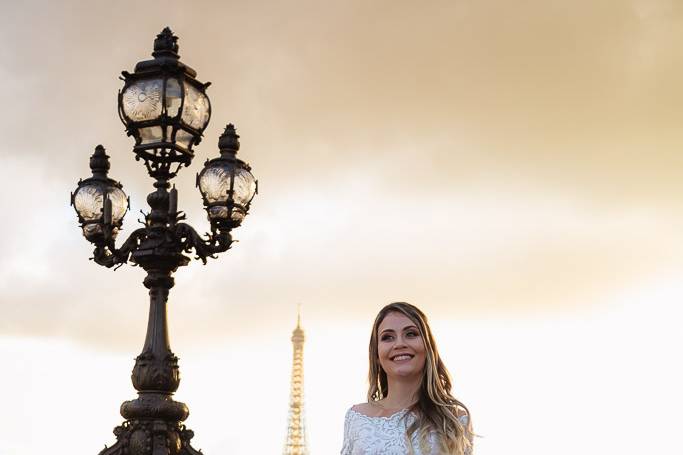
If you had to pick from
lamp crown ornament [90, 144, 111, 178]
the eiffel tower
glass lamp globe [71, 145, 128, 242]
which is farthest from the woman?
the eiffel tower

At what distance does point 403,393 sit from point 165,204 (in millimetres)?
6021

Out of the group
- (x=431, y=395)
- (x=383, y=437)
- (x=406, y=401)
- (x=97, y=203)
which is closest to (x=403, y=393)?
(x=406, y=401)

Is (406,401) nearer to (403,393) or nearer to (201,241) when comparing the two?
(403,393)

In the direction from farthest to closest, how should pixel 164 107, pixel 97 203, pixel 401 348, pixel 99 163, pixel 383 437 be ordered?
1. pixel 99 163
2. pixel 97 203
3. pixel 164 107
4. pixel 401 348
5. pixel 383 437

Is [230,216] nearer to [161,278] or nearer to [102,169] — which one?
[161,278]

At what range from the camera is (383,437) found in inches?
196

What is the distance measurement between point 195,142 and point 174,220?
0.82m

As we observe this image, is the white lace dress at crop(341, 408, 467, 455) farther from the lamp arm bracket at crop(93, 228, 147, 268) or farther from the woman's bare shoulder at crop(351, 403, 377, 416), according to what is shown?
the lamp arm bracket at crop(93, 228, 147, 268)

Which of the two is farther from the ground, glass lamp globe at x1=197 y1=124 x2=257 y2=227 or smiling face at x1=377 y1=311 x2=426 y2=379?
glass lamp globe at x1=197 y1=124 x2=257 y2=227

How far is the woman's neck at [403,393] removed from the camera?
5184 mm

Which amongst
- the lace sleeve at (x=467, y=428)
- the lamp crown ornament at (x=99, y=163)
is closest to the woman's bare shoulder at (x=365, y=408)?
the lace sleeve at (x=467, y=428)

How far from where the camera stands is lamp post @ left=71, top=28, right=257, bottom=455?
10.2 metres

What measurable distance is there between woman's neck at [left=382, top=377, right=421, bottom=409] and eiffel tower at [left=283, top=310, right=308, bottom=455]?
64619mm

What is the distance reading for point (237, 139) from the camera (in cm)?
1112
